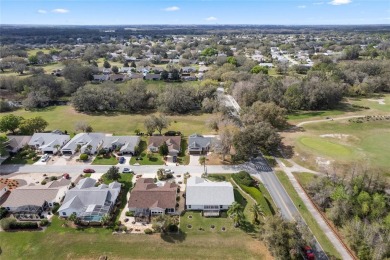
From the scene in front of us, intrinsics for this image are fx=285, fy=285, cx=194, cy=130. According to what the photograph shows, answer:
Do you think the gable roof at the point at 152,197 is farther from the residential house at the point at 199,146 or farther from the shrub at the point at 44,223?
the residential house at the point at 199,146

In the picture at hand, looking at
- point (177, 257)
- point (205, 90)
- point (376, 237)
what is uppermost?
point (205, 90)

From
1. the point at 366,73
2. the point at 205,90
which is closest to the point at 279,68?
the point at 366,73

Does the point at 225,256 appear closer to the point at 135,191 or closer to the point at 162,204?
the point at 162,204

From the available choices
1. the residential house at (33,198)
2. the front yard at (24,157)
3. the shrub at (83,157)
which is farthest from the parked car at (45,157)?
the residential house at (33,198)

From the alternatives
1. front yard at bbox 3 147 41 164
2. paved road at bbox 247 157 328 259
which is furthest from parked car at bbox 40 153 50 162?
paved road at bbox 247 157 328 259

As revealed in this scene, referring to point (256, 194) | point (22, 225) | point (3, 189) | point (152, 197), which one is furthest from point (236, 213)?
point (3, 189)

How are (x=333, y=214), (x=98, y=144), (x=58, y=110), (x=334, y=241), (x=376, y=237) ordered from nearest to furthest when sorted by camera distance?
1. (x=376, y=237)
2. (x=334, y=241)
3. (x=333, y=214)
4. (x=98, y=144)
5. (x=58, y=110)

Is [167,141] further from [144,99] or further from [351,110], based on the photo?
[351,110]
